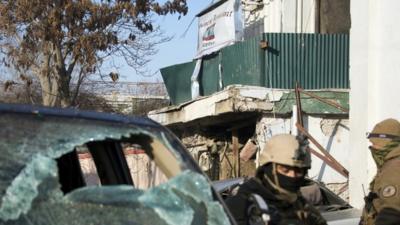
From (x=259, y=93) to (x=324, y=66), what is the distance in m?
1.36

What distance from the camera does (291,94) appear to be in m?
12.1

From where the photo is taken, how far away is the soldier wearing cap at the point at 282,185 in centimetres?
332

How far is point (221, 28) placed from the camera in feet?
48.1

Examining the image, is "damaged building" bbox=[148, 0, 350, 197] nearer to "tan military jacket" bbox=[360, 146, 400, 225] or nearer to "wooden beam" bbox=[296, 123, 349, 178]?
"wooden beam" bbox=[296, 123, 349, 178]

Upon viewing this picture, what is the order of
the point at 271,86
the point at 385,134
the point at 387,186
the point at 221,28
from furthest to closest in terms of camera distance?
the point at 221,28, the point at 271,86, the point at 385,134, the point at 387,186

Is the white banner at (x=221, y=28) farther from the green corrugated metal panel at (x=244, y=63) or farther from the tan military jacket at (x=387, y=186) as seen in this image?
the tan military jacket at (x=387, y=186)

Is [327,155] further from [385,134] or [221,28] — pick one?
[385,134]

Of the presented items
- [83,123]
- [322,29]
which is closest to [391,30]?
[322,29]

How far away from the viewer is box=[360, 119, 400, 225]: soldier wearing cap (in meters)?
3.68

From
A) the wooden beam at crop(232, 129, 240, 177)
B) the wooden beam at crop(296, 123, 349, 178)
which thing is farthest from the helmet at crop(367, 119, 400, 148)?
the wooden beam at crop(232, 129, 240, 177)

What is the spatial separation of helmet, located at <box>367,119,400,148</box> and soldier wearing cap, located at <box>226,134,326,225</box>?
2.68 feet

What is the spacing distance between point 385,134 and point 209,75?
10382 millimetres

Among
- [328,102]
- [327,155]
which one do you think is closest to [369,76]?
[327,155]

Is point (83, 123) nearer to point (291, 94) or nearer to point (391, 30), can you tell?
point (391, 30)
